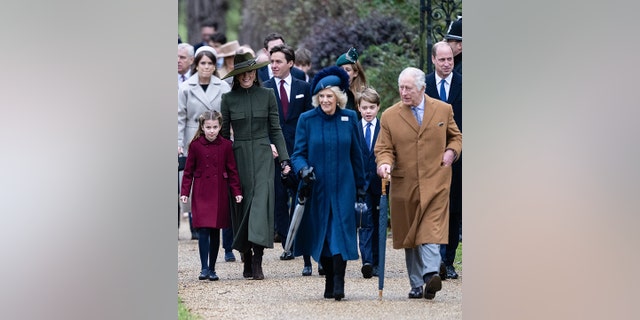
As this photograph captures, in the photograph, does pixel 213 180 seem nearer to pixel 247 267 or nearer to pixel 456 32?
pixel 247 267

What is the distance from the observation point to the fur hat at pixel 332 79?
1128cm

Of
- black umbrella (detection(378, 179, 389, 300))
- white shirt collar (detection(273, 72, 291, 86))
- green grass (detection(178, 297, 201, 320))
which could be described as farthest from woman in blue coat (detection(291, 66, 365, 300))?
white shirt collar (detection(273, 72, 291, 86))

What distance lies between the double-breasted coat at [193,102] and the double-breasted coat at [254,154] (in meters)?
1.64

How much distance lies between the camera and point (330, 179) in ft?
36.8

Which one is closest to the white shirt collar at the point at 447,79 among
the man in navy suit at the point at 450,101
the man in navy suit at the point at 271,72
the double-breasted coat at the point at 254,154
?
the man in navy suit at the point at 450,101

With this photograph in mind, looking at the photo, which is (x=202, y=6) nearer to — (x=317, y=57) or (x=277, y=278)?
(x=317, y=57)

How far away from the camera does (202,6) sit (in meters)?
36.3

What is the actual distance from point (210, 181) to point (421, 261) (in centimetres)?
212

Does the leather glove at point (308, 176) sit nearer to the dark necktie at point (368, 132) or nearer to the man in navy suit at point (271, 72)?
the dark necktie at point (368, 132)

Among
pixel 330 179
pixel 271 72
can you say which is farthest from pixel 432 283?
pixel 271 72
